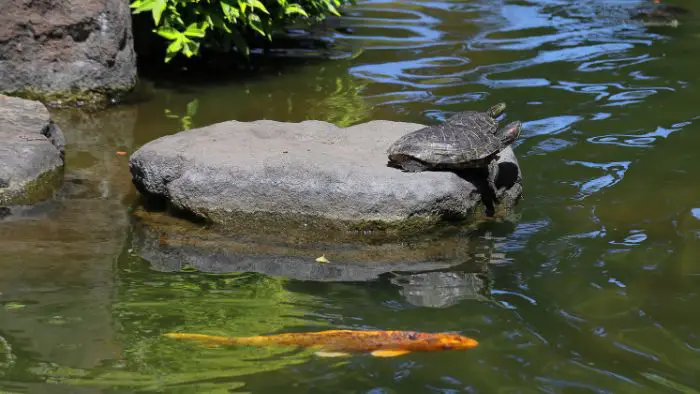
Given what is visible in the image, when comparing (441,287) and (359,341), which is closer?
(359,341)

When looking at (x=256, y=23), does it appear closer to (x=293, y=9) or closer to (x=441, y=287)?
(x=293, y=9)

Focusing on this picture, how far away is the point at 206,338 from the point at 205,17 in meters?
5.92

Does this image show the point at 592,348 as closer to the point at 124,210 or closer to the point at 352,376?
the point at 352,376

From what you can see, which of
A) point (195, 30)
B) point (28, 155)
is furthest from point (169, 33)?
point (28, 155)

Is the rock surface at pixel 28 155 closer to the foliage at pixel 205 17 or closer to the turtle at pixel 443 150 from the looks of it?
the foliage at pixel 205 17

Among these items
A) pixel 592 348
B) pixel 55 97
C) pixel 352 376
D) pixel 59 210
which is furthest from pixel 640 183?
pixel 55 97

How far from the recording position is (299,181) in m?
6.38

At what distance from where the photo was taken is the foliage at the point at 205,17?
977 cm

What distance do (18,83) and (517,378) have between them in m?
6.80

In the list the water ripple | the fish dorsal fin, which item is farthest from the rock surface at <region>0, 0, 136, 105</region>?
the fish dorsal fin

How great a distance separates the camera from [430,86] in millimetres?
10297

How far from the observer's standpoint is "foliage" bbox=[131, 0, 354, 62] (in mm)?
9773

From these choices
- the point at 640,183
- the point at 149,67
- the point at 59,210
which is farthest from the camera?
the point at 149,67

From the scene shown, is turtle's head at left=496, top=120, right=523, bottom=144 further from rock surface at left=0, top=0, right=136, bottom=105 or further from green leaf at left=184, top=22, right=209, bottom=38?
rock surface at left=0, top=0, right=136, bottom=105
